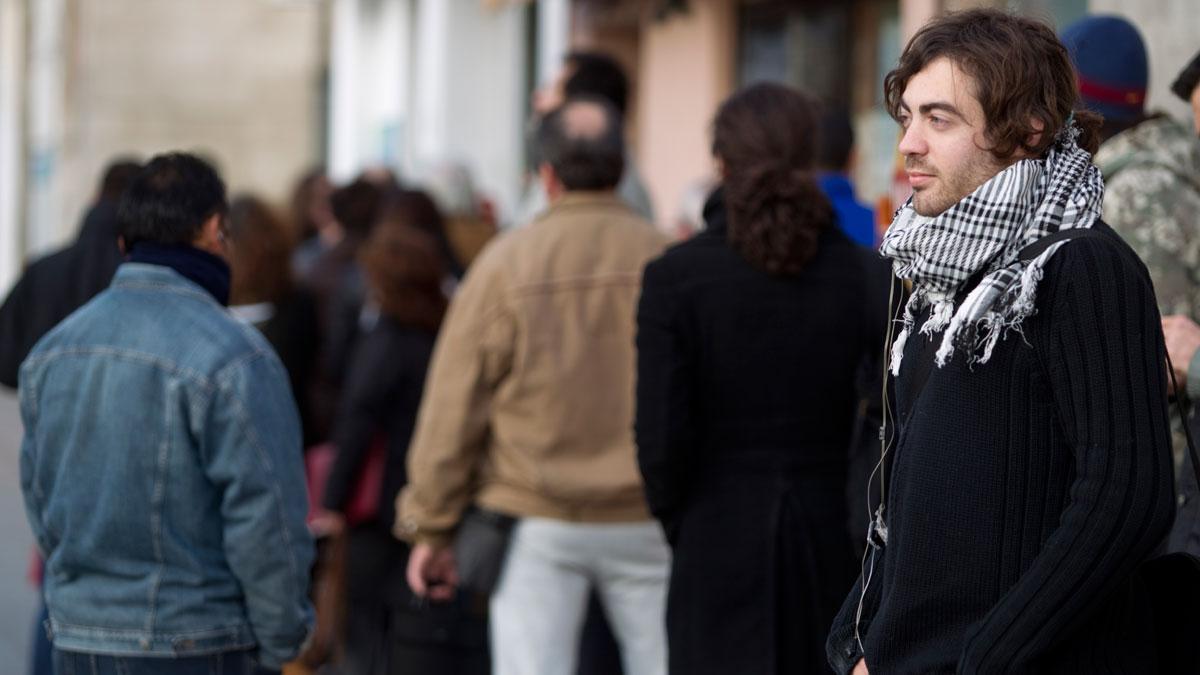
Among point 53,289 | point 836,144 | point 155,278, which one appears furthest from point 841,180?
point 53,289

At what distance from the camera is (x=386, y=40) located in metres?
18.4

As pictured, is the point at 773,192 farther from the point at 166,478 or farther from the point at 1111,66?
the point at 166,478

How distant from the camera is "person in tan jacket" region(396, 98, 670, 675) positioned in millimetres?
4973

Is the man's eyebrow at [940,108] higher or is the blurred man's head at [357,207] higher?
the man's eyebrow at [940,108]

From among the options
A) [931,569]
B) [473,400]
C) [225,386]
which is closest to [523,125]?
[473,400]

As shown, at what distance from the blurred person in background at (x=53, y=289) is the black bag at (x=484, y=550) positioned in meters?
1.63

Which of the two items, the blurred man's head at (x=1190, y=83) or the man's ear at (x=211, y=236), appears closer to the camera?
the blurred man's head at (x=1190, y=83)

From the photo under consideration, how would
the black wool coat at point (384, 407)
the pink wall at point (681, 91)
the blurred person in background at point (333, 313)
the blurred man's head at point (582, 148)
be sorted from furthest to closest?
the pink wall at point (681, 91) < the blurred person in background at point (333, 313) < the black wool coat at point (384, 407) < the blurred man's head at point (582, 148)

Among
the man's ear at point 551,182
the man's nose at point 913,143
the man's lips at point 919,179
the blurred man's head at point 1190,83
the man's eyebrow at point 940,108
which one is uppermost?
the blurred man's head at point 1190,83

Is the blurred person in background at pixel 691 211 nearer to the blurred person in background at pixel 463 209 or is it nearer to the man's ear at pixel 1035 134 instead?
the blurred person in background at pixel 463 209

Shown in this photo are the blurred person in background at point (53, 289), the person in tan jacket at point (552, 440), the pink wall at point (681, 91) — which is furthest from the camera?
the pink wall at point (681, 91)

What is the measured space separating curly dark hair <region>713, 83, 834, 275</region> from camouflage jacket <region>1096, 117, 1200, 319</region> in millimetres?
703

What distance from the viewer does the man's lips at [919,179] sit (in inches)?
108

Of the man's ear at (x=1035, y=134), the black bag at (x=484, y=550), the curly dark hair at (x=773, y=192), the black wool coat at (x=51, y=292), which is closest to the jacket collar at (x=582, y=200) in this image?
the curly dark hair at (x=773, y=192)
